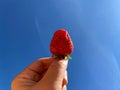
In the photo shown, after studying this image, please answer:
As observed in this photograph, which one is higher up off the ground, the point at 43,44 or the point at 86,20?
the point at 86,20

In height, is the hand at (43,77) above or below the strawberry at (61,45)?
below

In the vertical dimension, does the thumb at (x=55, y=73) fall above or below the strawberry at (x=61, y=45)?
below

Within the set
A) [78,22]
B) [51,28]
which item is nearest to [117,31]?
[78,22]

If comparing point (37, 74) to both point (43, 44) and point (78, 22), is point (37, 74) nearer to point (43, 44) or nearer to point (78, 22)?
point (43, 44)
